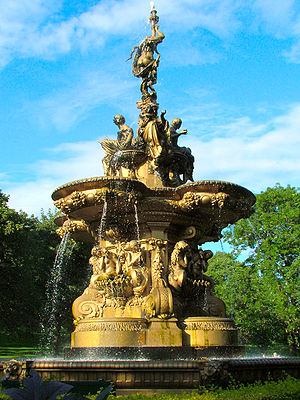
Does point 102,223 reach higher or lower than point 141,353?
higher

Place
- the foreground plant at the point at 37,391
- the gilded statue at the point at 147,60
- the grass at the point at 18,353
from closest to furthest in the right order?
the foreground plant at the point at 37,391
the gilded statue at the point at 147,60
the grass at the point at 18,353

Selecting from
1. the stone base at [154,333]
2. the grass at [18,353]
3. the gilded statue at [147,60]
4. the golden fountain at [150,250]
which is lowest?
the grass at [18,353]

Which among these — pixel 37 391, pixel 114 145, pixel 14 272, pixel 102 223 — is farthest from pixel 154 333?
pixel 14 272

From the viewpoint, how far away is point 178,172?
12508 millimetres

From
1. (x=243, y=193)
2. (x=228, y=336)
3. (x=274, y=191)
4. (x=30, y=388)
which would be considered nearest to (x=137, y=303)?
(x=228, y=336)

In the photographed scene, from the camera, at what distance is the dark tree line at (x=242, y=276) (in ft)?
80.4

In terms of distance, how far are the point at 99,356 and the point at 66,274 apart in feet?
68.4

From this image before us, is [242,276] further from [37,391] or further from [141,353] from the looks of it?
[37,391]

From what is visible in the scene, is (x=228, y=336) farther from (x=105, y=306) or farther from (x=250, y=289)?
(x=250, y=289)

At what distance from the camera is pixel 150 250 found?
35.2ft

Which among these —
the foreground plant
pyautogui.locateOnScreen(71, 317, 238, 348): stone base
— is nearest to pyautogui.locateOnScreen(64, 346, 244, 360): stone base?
pyautogui.locateOnScreen(71, 317, 238, 348): stone base

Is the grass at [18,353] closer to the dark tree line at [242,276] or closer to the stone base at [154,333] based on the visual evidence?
the dark tree line at [242,276]

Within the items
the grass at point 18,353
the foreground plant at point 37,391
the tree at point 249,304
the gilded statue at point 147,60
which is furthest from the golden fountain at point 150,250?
Result: the tree at point 249,304

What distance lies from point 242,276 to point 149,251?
56.7 ft
